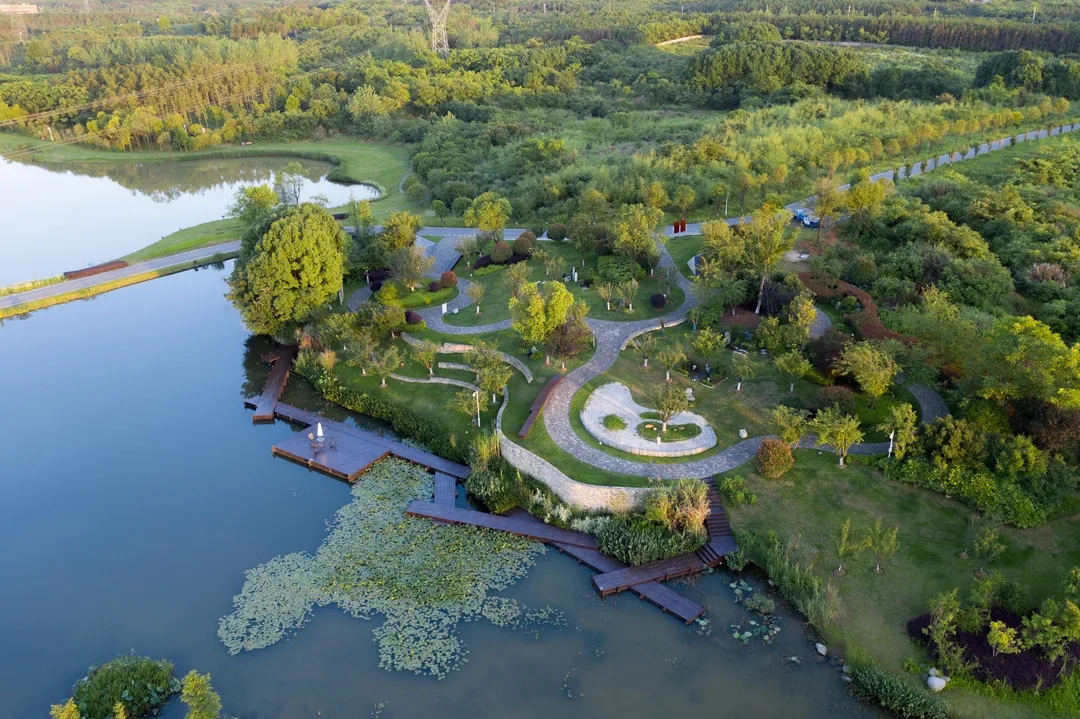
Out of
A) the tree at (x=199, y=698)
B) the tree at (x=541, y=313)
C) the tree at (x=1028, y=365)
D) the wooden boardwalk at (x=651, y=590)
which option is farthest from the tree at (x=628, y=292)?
the tree at (x=199, y=698)

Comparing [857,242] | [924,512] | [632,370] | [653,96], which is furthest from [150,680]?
[653,96]

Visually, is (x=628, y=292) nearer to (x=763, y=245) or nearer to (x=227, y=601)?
(x=763, y=245)

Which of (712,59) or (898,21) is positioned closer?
(712,59)

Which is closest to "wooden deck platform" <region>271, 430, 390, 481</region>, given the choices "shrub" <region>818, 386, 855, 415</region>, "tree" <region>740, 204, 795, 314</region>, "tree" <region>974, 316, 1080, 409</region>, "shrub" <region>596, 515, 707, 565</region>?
"shrub" <region>596, 515, 707, 565</region>

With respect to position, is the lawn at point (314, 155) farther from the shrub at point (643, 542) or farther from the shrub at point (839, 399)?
the shrub at point (643, 542)

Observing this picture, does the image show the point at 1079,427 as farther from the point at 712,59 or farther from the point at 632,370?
the point at 712,59

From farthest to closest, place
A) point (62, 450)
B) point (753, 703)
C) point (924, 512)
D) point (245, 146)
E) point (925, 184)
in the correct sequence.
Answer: point (245, 146) → point (925, 184) → point (62, 450) → point (924, 512) → point (753, 703)
